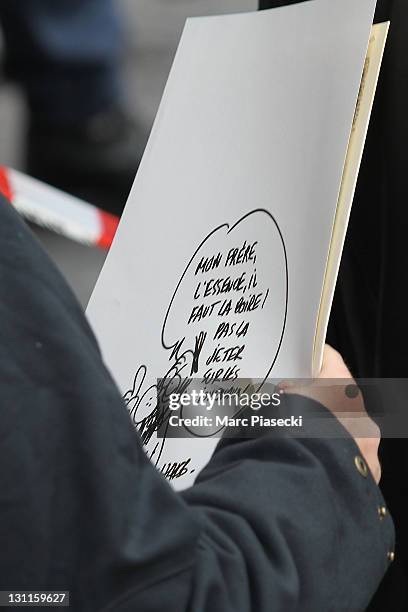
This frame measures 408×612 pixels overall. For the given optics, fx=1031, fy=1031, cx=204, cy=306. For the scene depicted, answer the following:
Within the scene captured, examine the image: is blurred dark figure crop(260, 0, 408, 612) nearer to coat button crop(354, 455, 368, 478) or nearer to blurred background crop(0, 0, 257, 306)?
coat button crop(354, 455, 368, 478)

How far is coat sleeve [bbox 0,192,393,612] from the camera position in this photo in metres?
0.56

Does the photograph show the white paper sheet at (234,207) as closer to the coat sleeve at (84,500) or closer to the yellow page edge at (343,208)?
the yellow page edge at (343,208)

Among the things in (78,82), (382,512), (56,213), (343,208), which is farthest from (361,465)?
(78,82)

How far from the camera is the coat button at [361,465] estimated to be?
0.68 m

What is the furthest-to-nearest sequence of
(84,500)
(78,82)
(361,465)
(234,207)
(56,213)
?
(78,82) → (56,213) → (234,207) → (361,465) → (84,500)

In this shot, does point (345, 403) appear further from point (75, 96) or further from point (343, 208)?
point (75, 96)

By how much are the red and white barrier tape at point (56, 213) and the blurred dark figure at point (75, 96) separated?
1.25m

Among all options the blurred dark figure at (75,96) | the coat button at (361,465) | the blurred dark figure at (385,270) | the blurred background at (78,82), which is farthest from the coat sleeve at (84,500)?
the blurred dark figure at (75,96)

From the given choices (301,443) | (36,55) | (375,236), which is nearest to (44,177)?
(36,55)

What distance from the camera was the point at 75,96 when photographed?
3.36 meters

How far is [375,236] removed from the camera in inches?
35.3

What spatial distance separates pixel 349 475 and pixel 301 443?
0.12ft

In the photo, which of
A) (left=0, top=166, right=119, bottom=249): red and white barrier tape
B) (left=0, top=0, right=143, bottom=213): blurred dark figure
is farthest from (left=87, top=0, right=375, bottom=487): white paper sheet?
(left=0, top=0, right=143, bottom=213): blurred dark figure

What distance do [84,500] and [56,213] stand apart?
1400 millimetres
